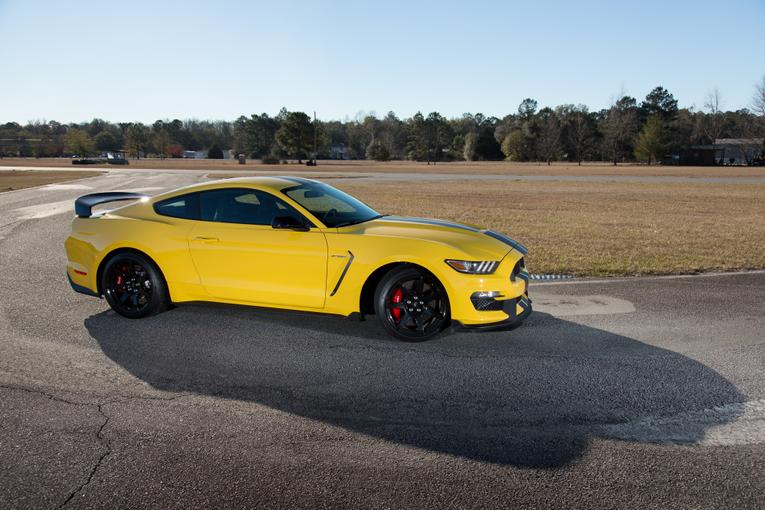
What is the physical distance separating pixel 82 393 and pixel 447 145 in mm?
131903

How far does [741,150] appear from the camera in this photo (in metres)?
95.8

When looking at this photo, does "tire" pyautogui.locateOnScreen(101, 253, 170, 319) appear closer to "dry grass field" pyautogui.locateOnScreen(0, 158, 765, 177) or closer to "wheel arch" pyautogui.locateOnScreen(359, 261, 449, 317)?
"wheel arch" pyautogui.locateOnScreen(359, 261, 449, 317)

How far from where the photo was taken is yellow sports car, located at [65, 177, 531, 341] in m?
5.30

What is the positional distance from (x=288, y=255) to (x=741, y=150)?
4288 inches

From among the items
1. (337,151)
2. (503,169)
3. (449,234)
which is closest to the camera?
(449,234)

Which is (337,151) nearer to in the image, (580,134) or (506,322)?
(580,134)

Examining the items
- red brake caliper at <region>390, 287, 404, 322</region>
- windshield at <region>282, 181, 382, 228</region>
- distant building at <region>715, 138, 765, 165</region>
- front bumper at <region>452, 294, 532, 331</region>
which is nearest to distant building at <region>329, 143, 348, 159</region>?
distant building at <region>715, 138, 765, 165</region>

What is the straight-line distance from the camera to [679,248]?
1134 centimetres

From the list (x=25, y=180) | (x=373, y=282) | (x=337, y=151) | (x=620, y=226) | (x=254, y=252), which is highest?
(x=337, y=151)

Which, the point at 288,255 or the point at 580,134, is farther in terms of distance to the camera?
the point at 580,134

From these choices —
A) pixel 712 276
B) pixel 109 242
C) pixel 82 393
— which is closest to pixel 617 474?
pixel 82 393

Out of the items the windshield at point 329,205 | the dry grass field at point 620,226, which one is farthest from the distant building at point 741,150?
the windshield at point 329,205

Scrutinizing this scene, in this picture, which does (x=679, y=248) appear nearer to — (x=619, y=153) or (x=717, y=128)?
(x=619, y=153)

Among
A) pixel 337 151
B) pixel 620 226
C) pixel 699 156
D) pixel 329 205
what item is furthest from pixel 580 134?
pixel 329 205
